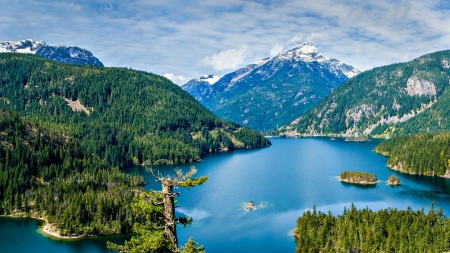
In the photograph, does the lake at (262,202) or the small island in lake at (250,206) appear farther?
the small island in lake at (250,206)

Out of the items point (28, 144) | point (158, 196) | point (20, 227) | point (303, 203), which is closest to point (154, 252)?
point (158, 196)

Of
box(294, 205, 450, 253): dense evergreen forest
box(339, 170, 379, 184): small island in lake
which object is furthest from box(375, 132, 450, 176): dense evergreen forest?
box(294, 205, 450, 253): dense evergreen forest

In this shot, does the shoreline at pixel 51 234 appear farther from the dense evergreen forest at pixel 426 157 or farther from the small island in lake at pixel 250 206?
the dense evergreen forest at pixel 426 157

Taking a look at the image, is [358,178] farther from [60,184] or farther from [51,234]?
A: [51,234]

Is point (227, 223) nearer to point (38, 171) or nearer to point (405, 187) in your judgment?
point (38, 171)

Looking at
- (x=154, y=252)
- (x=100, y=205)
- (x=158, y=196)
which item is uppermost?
(x=158, y=196)

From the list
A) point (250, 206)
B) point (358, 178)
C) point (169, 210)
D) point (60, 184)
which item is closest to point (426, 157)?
point (358, 178)

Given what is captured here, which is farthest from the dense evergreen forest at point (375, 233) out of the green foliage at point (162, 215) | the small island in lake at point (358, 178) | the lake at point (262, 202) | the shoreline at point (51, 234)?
the small island in lake at point (358, 178)

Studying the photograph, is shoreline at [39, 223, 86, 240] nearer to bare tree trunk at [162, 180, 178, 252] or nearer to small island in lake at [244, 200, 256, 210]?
small island in lake at [244, 200, 256, 210]
